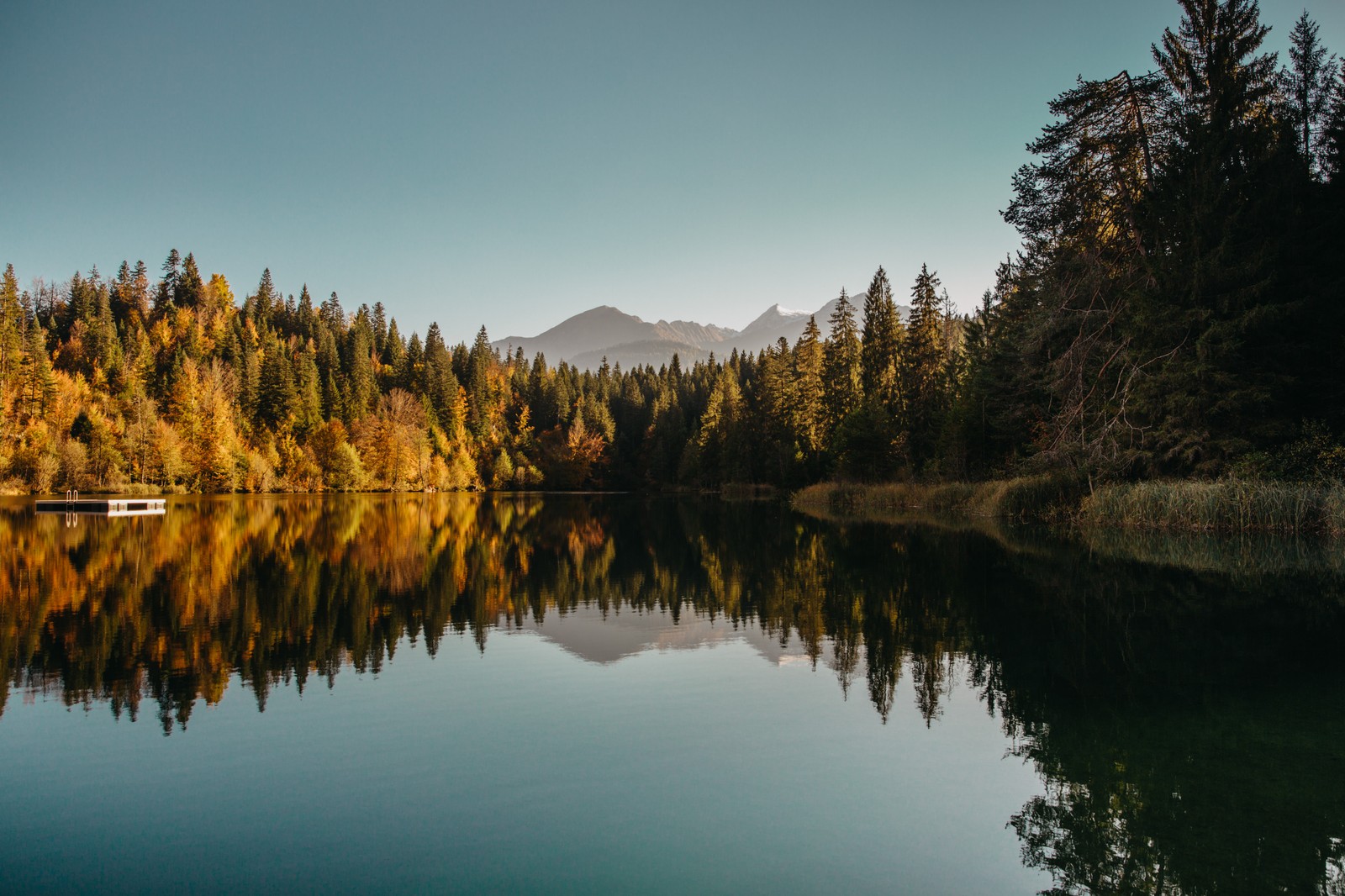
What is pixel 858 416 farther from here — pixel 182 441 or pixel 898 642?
pixel 182 441

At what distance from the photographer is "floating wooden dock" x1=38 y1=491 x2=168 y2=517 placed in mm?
43375

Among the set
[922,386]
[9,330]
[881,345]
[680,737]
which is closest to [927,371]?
[922,386]

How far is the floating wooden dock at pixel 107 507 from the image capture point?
43375 millimetres

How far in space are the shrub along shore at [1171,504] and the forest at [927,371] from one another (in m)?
0.97

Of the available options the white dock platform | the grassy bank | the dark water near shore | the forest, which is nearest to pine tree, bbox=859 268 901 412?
the forest

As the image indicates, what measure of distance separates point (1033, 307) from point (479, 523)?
88.5 feet

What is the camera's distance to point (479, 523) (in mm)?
37750

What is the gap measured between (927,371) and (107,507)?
5116cm

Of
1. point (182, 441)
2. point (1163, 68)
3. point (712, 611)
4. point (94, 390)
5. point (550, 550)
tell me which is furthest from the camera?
point (94, 390)

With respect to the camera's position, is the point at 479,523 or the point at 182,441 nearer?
the point at 479,523

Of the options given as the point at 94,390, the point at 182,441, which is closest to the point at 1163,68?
the point at 182,441

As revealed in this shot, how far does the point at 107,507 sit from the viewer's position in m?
44.9

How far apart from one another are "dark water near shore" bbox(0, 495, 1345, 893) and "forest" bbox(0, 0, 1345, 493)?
11.2m

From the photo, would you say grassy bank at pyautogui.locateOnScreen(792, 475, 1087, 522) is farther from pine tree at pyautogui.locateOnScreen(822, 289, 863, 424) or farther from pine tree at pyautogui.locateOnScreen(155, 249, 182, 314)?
pine tree at pyautogui.locateOnScreen(155, 249, 182, 314)
